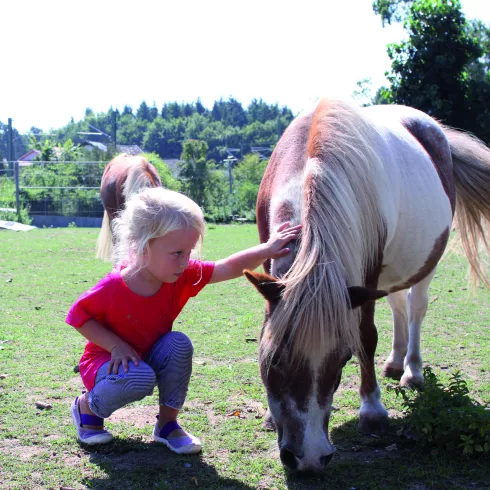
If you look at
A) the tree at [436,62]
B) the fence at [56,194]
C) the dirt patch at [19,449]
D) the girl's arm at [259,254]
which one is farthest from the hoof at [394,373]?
the fence at [56,194]

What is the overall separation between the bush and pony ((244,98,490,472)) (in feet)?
0.94

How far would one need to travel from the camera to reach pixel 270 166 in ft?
10.8

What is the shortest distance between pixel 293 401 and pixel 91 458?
1.09m

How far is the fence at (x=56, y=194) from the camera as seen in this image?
1916 cm

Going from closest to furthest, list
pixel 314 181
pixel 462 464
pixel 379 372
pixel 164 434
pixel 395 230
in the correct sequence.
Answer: pixel 314 181 < pixel 462 464 < pixel 164 434 < pixel 395 230 < pixel 379 372

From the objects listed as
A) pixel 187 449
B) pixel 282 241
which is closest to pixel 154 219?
pixel 282 241

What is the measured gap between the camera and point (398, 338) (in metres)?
4.20

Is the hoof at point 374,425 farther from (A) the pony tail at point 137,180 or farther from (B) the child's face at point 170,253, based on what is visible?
(A) the pony tail at point 137,180

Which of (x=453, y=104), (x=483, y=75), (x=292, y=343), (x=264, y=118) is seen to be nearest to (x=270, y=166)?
(x=292, y=343)

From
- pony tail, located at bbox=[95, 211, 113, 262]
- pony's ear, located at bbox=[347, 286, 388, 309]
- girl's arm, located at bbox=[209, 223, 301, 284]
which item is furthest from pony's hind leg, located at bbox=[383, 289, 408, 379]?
pony tail, located at bbox=[95, 211, 113, 262]

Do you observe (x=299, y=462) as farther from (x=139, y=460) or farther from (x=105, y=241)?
(x=105, y=241)

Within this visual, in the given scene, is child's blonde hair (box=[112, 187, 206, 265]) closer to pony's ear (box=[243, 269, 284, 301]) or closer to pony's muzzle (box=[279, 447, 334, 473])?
pony's ear (box=[243, 269, 284, 301])

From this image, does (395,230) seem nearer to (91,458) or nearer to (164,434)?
(164,434)

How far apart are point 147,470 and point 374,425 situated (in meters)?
1.20
